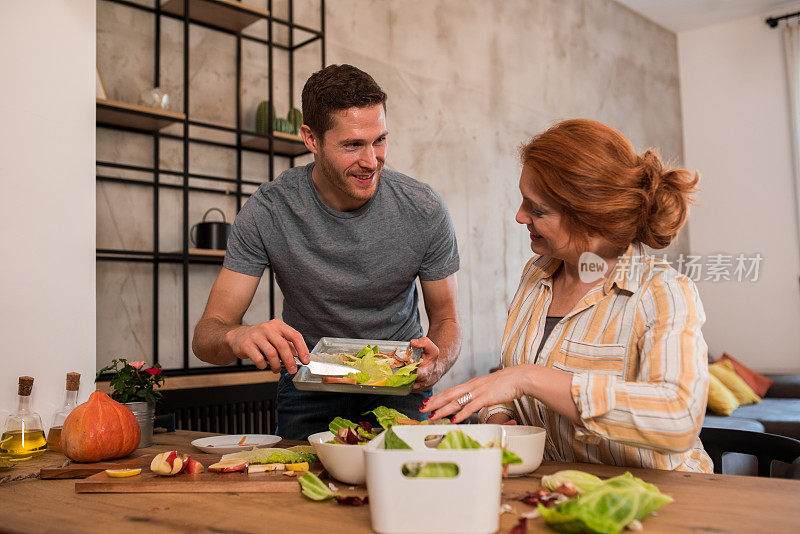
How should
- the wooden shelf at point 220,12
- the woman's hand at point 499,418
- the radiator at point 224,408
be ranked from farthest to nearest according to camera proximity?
the wooden shelf at point 220,12, the radiator at point 224,408, the woman's hand at point 499,418

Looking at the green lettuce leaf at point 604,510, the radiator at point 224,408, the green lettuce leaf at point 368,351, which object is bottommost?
the radiator at point 224,408

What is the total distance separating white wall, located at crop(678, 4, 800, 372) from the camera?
20.4ft

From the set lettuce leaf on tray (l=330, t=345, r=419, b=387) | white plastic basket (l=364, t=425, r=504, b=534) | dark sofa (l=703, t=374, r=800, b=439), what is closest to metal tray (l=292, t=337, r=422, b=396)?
lettuce leaf on tray (l=330, t=345, r=419, b=387)

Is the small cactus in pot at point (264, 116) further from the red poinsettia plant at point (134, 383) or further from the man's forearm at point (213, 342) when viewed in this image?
the red poinsettia plant at point (134, 383)

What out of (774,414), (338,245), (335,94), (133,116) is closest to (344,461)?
(338,245)

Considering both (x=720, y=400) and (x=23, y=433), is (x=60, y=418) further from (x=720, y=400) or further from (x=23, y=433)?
(x=720, y=400)

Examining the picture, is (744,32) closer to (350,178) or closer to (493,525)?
(350,178)

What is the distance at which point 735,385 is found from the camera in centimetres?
509

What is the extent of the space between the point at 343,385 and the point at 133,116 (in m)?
1.96

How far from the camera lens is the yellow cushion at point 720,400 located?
15.1 ft

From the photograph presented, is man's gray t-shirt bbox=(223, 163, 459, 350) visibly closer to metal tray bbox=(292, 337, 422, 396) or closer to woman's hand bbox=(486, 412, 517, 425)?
metal tray bbox=(292, 337, 422, 396)

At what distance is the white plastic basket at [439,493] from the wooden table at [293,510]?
0.07 ft

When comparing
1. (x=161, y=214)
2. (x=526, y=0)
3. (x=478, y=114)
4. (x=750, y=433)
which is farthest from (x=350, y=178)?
(x=526, y=0)

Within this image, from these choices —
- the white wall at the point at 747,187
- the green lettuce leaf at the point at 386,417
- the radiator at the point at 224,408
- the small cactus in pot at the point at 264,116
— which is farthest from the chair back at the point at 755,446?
the white wall at the point at 747,187
